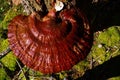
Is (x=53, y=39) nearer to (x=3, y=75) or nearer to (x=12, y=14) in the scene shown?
(x=3, y=75)

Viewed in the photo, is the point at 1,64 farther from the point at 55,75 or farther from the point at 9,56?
the point at 55,75

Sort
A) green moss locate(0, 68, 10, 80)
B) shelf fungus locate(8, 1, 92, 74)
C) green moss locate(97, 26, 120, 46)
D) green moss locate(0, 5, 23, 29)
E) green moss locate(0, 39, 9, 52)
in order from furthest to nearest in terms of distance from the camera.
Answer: green moss locate(0, 5, 23, 29) < green moss locate(0, 39, 9, 52) < green moss locate(97, 26, 120, 46) < green moss locate(0, 68, 10, 80) < shelf fungus locate(8, 1, 92, 74)

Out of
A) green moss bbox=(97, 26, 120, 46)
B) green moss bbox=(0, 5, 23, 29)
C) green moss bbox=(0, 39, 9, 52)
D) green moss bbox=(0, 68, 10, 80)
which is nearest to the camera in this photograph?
green moss bbox=(0, 68, 10, 80)

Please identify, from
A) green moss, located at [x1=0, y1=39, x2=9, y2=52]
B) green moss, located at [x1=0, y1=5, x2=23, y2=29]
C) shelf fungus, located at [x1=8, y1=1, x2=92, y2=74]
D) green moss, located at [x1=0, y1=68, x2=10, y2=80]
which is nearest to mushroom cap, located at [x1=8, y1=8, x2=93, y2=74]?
shelf fungus, located at [x1=8, y1=1, x2=92, y2=74]

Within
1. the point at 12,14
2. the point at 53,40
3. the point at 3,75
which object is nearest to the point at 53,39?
the point at 53,40

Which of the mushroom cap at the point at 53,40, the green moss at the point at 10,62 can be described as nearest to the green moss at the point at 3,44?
the green moss at the point at 10,62

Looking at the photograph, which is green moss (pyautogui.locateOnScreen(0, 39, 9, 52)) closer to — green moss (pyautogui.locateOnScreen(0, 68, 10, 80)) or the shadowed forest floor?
the shadowed forest floor

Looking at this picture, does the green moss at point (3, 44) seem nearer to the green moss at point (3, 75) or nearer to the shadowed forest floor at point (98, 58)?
the shadowed forest floor at point (98, 58)
